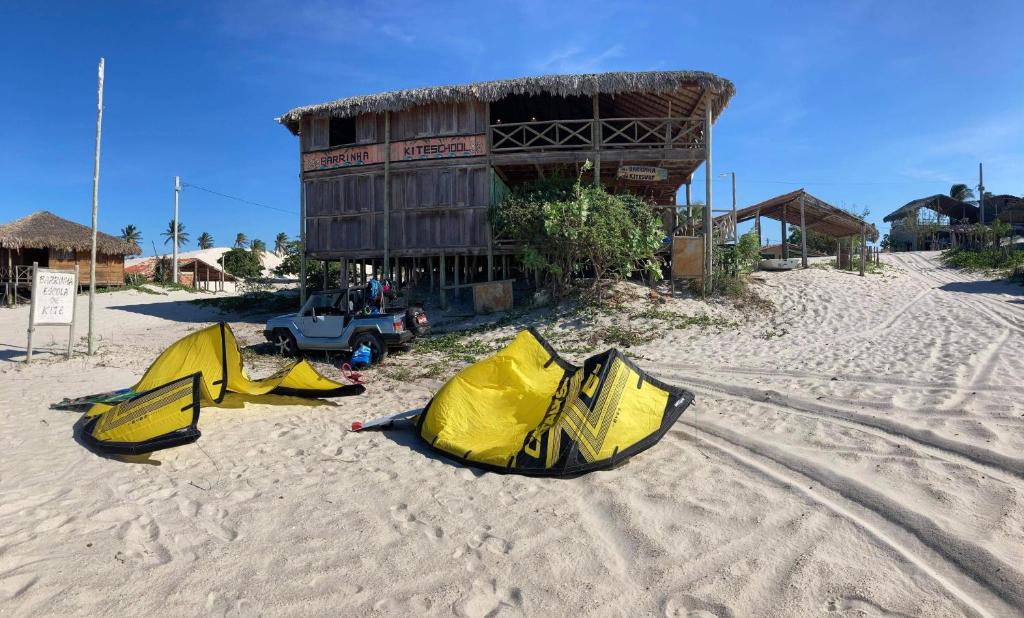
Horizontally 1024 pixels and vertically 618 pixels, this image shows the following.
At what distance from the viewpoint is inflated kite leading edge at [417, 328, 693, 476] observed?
3729 millimetres

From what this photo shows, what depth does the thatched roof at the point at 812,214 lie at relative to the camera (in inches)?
698

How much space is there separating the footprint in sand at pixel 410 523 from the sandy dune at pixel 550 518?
15 millimetres

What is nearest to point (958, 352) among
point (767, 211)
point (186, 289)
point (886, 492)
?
point (886, 492)

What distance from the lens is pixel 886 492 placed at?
3229 millimetres

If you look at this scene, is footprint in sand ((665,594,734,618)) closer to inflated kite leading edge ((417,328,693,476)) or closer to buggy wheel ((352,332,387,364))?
inflated kite leading edge ((417,328,693,476))

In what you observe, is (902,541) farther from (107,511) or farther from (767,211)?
(767,211)

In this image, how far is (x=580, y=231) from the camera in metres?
12.0

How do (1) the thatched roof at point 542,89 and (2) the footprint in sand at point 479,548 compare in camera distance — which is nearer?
(2) the footprint in sand at point 479,548

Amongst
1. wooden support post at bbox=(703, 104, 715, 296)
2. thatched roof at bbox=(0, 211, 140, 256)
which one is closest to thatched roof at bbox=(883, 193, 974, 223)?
wooden support post at bbox=(703, 104, 715, 296)

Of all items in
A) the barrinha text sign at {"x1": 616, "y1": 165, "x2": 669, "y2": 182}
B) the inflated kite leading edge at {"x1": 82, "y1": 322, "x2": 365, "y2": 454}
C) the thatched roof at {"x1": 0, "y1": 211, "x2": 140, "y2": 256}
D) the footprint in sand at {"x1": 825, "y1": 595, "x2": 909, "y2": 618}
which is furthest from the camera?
the thatched roof at {"x1": 0, "y1": 211, "x2": 140, "y2": 256}

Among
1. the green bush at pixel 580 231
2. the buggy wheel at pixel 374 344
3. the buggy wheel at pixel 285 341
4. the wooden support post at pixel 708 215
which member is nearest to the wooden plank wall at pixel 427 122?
the green bush at pixel 580 231

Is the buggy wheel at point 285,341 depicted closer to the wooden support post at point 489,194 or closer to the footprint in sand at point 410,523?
the wooden support post at point 489,194

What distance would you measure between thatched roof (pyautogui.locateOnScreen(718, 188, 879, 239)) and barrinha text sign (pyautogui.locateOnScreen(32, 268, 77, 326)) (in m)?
19.5

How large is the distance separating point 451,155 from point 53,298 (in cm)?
973
